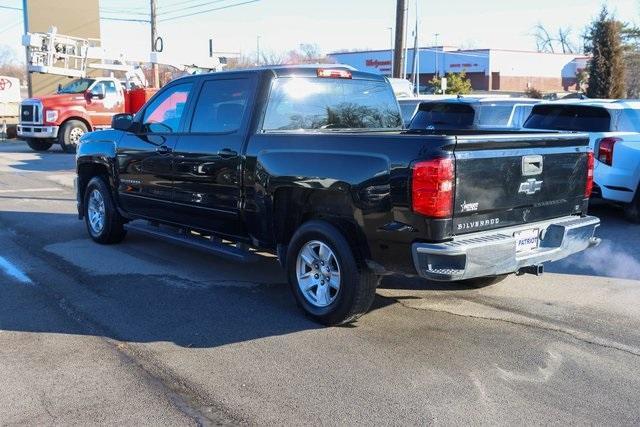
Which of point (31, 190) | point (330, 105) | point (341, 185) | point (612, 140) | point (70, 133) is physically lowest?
point (31, 190)

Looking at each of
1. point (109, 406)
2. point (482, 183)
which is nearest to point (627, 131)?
point (482, 183)

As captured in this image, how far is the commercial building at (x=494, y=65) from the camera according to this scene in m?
64.0

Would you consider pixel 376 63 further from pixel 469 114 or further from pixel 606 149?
pixel 606 149

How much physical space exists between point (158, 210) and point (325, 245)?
264 centimetres

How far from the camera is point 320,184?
5.21m

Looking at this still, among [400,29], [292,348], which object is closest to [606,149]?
[292,348]

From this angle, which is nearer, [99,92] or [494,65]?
[99,92]

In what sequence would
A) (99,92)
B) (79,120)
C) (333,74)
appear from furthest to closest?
(99,92)
(79,120)
(333,74)

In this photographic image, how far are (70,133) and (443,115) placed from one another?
1443cm

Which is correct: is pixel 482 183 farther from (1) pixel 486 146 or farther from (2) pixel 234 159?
(2) pixel 234 159

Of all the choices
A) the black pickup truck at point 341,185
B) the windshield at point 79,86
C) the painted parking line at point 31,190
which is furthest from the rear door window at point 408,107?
the windshield at point 79,86

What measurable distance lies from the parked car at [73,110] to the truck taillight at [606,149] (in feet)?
53.9

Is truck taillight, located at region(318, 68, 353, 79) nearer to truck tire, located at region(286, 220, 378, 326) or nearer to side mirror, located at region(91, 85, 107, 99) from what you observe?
truck tire, located at region(286, 220, 378, 326)

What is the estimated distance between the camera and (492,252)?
15.5 feet
